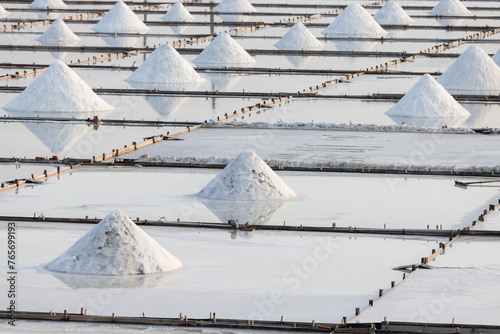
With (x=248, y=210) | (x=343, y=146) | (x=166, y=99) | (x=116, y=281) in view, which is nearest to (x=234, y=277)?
(x=116, y=281)

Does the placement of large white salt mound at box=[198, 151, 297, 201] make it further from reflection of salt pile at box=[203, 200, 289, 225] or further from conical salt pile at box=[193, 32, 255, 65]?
conical salt pile at box=[193, 32, 255, 65]

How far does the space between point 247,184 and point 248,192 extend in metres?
0.09

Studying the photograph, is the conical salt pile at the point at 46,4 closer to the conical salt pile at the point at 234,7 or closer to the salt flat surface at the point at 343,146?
the conical salt pile at the point at 234,7

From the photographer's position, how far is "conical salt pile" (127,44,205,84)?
23.3 m

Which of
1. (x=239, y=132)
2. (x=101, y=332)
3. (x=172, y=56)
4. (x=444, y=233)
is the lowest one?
(x=101, y=332)

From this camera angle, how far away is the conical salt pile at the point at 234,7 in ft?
135

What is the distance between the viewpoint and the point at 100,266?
941cm

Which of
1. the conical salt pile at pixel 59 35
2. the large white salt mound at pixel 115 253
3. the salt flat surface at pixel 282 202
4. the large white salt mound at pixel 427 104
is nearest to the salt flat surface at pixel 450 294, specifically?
the salt flat surface at pixel 282 202

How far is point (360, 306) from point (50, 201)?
463 cm

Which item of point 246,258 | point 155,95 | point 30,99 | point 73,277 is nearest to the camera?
point 73,277

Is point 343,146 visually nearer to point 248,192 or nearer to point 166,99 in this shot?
point 248,192

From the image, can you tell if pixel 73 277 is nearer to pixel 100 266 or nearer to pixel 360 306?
pixel 100 266

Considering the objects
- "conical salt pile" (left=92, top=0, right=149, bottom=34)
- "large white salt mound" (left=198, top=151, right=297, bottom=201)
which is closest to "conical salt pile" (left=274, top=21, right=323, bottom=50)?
"conical salt pile" (left=92, top=0, right=149, bottom=34)

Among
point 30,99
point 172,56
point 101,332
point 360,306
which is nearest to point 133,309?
point 101,332
